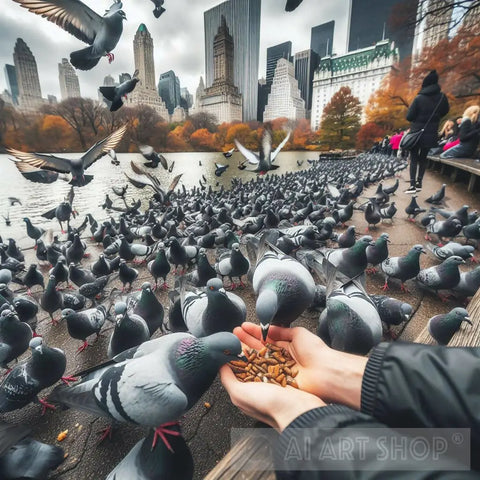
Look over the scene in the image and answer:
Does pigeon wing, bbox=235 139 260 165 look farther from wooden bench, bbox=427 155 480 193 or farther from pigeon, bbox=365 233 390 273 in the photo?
wooden bench, bbox=427 155 480 193

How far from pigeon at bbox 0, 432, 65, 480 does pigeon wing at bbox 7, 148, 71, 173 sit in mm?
6530

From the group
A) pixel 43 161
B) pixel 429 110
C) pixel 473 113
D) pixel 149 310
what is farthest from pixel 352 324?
pixel 473 113

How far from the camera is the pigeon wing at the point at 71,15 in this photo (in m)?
4.71

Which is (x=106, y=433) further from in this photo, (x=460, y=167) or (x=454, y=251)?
(x=460, y=167)

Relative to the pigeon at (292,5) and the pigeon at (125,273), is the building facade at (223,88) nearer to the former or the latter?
the pigeon at (292,5)

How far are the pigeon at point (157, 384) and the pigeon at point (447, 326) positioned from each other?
167 centimetres

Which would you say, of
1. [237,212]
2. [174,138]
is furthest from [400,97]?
[237,212]

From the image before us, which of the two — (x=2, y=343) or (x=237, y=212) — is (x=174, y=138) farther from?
(x=2, y=343)

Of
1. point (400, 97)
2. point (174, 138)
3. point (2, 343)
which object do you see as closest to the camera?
point (2, 343)

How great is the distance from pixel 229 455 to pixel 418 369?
834mm

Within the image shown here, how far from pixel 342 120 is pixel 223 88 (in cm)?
2219

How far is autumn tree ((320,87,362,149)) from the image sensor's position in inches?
1783

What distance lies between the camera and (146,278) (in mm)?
4945

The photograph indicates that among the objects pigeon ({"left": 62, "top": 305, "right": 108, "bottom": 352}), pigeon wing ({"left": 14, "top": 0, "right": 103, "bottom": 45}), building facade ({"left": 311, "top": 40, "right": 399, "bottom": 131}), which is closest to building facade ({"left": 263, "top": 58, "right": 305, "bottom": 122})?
building facade ({"left": 311, "top": 40, "right": 399, "bottom": 131})
